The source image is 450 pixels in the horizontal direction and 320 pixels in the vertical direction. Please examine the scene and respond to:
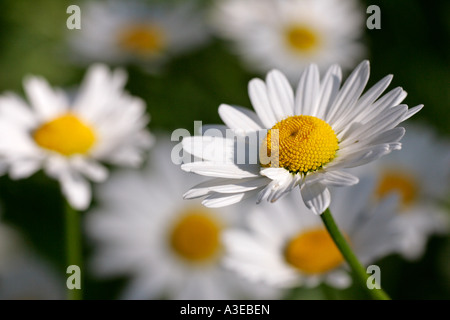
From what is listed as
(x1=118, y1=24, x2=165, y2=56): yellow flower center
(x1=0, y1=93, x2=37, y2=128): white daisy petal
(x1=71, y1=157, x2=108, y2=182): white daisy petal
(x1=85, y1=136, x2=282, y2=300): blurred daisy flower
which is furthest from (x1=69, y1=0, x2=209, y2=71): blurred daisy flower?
(x1=71, y1=157, x2=108, y2=182): white daisy petal

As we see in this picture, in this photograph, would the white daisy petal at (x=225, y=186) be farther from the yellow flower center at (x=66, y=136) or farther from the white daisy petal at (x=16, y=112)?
the white daisy petal at (x=16, y=112)

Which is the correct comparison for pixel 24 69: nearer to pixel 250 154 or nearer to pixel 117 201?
pixel 117 201

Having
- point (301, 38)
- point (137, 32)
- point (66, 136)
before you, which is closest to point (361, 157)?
point (66, 136)

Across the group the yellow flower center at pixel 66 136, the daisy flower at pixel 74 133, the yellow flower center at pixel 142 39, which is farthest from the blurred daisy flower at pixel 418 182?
the yellow flower center at pixel 142 39

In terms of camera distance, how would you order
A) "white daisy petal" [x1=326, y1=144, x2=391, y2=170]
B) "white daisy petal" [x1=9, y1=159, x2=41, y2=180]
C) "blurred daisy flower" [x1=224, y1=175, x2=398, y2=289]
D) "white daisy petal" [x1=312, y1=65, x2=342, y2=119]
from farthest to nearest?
"white daisy petal" [x1=9, y1=159, x2=41, y2=180]
"blurred daisy flower" [x1=224, y1=175, x2=398, y2=289]
"white daisy petal" [x1=312, y1=65, x2=342, y2=119]
"white daisy petal" [x1=326, y1=144, x2=391, y2=170]

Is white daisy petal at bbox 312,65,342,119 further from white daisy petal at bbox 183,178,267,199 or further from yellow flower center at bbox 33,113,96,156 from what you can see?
yellow flower center at bbox 33,113,96,156

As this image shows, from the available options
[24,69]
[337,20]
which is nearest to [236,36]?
[337,20]

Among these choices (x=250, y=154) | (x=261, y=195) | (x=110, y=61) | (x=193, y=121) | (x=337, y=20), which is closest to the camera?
(x=261, y=195)

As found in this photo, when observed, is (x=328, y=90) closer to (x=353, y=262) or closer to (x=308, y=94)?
(x=308, y=94)
